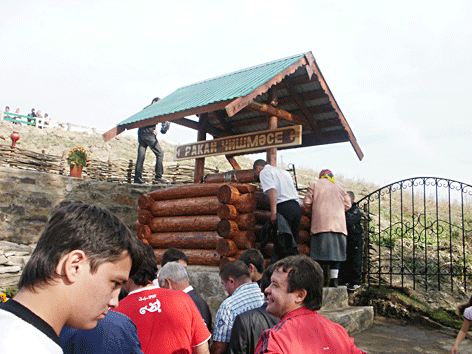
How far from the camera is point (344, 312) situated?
670 centimetres

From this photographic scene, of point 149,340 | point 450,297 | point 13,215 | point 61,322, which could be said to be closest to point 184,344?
point 149,340

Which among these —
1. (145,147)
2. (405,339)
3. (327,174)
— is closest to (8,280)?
(145,147)

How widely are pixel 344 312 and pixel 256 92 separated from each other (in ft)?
13.2

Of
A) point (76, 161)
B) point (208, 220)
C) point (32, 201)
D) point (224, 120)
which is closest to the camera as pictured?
point (208, 220)

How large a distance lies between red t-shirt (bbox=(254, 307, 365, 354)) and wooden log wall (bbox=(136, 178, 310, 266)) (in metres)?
4.65

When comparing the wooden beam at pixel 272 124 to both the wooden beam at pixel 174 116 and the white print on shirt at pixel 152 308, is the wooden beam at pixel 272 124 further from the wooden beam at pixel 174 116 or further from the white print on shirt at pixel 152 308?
the white print on shirt at pixel 152 308

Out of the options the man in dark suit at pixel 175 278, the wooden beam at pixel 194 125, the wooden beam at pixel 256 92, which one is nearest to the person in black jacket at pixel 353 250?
the wooden beam at pixel 256 92

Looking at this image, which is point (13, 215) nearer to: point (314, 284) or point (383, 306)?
point (383, 306)

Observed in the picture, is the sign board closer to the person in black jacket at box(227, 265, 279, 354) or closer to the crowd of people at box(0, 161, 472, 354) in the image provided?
the crowd of people at box(0, 161, 472, 354)

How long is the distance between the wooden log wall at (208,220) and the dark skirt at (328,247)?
897mm

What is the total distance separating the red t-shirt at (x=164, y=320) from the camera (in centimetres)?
281

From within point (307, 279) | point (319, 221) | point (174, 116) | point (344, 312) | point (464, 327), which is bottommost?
point (344, 312)

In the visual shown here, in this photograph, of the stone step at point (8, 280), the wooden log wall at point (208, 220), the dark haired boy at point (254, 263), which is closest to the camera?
the dark haired boy at point (254, 263)

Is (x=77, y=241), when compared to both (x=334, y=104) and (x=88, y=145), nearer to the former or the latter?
(x=334, y=104)
